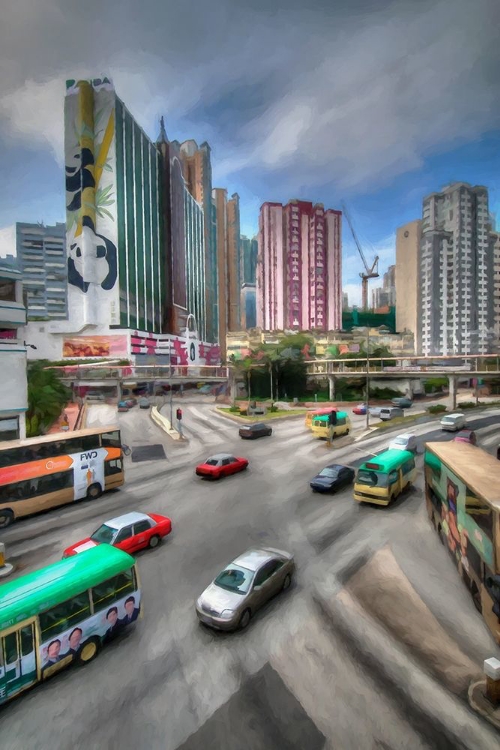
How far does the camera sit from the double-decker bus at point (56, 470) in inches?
636

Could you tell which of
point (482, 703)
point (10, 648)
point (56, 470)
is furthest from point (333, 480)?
point (10, 648)

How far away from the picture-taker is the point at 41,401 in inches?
1254

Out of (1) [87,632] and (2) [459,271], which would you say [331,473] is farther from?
(2) [459,271]

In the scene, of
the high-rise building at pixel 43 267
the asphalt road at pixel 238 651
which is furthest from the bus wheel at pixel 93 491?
the high-rise building at pixel 43 267

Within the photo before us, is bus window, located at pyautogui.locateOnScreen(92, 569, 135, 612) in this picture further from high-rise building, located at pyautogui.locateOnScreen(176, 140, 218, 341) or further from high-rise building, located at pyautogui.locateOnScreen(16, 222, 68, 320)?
A: high-rise building, located at pyautogui.locateOnScreen(176, 140, 218, 341)

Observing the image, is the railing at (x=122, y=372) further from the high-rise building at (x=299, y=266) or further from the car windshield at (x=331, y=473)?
the high-rise building at (x=299, y=266)

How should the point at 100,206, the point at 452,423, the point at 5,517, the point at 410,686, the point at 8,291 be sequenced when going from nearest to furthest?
1. the point at 410,686
2. the point at 5,517
3. the point at 8,291
4. the point at 452,423
5. the point at 100,206

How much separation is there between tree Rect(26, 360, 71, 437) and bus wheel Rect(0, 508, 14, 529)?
16.3 m

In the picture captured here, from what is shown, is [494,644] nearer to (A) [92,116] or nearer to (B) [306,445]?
(B) [306,445]

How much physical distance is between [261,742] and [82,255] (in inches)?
3603

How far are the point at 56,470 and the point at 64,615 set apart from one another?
11.1 meters

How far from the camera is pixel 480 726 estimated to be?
21.5 feet

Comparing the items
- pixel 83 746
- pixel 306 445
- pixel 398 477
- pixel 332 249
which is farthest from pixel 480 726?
pixel 332 249

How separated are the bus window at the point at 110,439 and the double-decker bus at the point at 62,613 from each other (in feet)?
34.6
